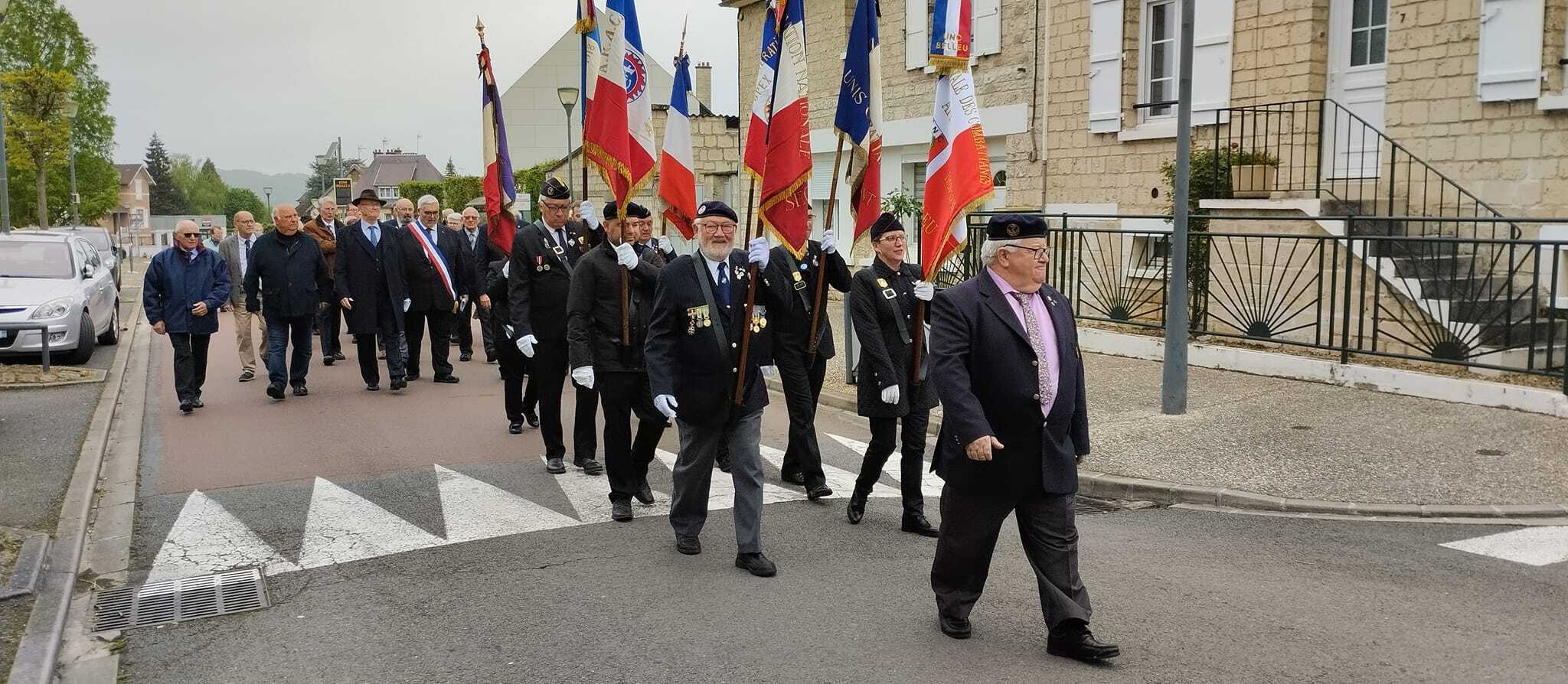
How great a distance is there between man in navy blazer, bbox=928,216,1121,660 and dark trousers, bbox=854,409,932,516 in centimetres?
191

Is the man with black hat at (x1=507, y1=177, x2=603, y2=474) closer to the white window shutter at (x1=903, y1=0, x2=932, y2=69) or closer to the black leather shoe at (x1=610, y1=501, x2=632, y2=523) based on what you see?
the black leather shoe at (x1=610, y1=501, x2=632, y2=523)

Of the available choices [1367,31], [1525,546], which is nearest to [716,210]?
[1525,546]

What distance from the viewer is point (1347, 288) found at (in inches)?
445

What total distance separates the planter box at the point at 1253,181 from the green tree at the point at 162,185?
463 feet

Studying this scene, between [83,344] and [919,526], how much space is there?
41.2ft

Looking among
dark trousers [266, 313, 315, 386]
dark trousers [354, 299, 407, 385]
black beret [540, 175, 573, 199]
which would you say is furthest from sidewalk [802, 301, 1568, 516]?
dark trousers [266, 313, 315, 386]

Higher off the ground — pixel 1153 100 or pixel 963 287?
pixel 1153 100

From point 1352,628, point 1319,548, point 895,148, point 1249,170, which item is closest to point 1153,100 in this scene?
point 1249,170

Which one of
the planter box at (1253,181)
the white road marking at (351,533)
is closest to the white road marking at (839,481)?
the white road marking at (351,533)

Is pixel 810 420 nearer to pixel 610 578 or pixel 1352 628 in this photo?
pixel 610 578

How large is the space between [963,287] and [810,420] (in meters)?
2.93

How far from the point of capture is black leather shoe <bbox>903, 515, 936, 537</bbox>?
23.1 ft

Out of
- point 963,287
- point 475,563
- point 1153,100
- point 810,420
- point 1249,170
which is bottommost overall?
point 475,563

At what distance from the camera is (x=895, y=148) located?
22.4 metres
